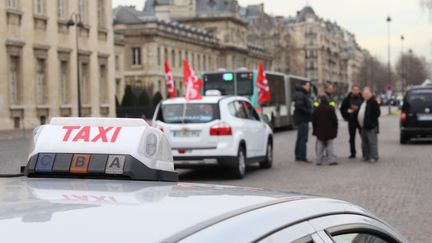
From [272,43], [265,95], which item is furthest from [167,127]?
[272,43]

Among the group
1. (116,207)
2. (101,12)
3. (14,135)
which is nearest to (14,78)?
(14,135)

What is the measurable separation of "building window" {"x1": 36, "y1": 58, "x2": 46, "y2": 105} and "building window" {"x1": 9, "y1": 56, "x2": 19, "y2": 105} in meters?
2.07

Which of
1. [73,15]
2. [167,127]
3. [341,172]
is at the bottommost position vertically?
[341,172]

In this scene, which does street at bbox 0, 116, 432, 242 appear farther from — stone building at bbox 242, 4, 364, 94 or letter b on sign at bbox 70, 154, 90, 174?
stone building at bbox 242, 4, 364, 94

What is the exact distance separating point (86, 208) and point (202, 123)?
44.7ft

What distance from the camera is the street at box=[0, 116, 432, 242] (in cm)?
1034

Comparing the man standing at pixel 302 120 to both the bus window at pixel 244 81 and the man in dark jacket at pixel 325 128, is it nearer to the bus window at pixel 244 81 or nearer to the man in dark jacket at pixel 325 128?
the man in dark jacket at pixel 325 128

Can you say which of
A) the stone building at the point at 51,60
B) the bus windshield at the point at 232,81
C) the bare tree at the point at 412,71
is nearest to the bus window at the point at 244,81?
the bus windshield at the point at 232,81

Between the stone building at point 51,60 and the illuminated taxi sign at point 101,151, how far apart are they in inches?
1607

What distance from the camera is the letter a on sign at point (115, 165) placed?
2953 mm

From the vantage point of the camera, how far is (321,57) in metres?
193

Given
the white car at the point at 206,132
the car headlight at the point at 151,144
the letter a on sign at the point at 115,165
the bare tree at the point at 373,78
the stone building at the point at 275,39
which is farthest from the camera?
the bare tree at the point at 373,78

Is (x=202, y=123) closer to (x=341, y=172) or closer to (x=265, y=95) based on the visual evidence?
(x=341, y=172)

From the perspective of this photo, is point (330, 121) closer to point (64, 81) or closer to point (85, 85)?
point (64, 81)
